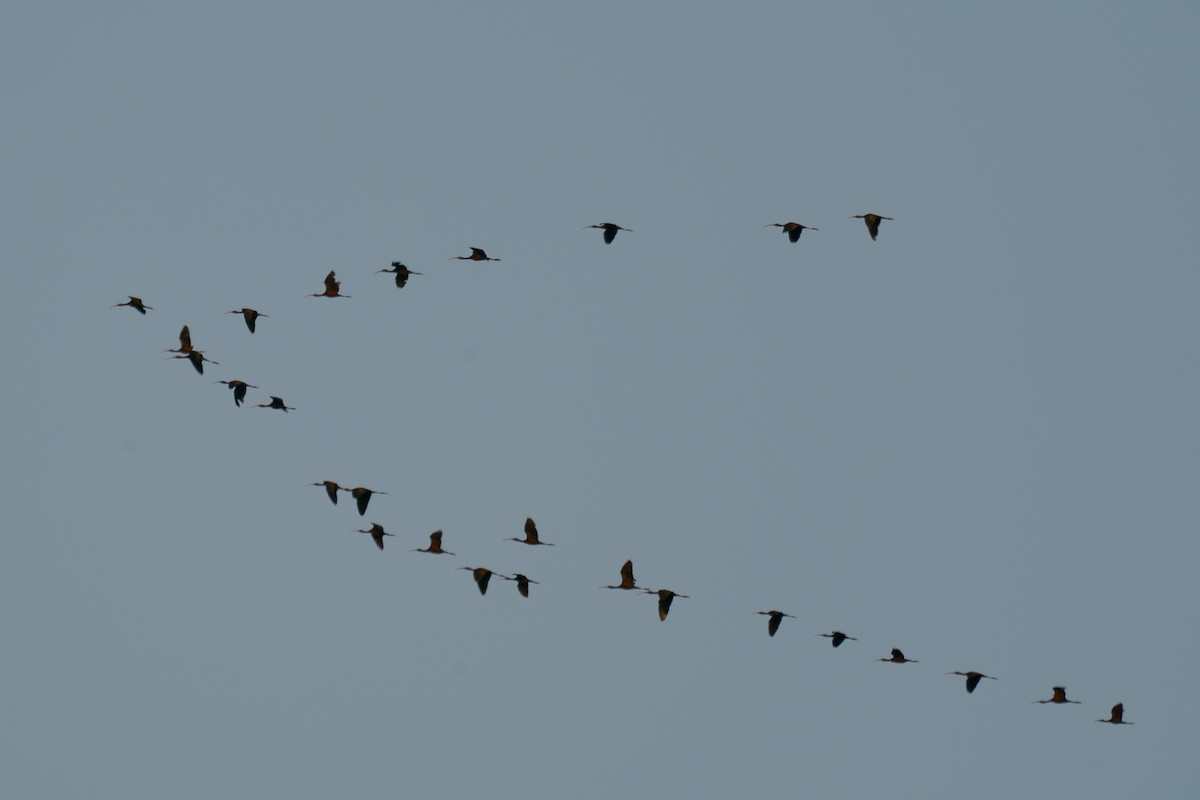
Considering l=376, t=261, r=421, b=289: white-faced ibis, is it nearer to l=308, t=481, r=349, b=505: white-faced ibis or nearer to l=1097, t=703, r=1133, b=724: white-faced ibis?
l=308, t=481, r=349, b=505: white-faced ibis

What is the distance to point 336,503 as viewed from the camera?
223 ft

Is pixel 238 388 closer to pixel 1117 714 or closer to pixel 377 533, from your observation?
pixel 377 533

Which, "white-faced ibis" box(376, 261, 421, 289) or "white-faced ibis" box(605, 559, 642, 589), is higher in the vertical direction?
"white-faced ibis" box(376, 261, 421, 289)

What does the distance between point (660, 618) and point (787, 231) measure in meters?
15.3

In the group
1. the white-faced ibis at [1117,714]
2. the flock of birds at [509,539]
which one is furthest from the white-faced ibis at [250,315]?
the white-faced ibis at [1117,714]

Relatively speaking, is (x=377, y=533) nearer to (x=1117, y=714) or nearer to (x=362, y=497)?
(x=362, y=497)

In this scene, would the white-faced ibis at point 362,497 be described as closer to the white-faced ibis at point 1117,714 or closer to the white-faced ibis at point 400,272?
the white-faced ibis at point 400,272

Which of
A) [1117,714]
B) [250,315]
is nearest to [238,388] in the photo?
[250,315]

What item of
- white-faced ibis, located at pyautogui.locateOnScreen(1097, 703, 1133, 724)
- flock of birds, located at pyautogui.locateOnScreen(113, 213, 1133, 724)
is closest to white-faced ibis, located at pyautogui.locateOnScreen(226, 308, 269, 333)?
flock of birds, located at pyautogui.locateOnScreen(113, 213, 1133, 724)

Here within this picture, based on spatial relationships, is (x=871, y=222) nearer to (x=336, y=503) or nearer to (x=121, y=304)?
(x=336, y=503)

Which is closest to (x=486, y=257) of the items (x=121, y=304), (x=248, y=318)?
(x=248, y=318)

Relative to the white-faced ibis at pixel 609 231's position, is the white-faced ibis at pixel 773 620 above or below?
below

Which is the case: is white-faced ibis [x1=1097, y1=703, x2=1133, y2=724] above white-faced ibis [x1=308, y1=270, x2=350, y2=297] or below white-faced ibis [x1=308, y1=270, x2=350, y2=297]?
below

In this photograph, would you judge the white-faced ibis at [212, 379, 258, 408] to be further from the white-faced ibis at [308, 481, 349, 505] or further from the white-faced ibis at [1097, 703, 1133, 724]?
the white-faced ibis at [1097, 703, 1133, 724]
